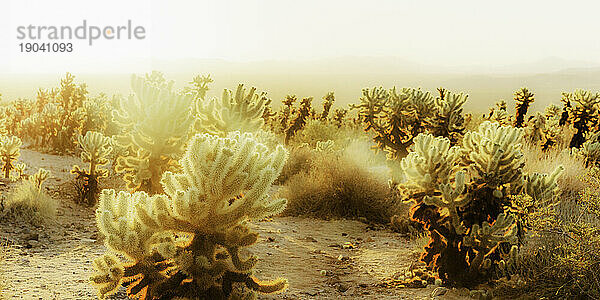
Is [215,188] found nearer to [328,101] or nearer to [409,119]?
[409,119]

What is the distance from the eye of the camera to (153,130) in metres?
7.00

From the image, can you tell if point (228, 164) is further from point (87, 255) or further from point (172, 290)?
point (87, 255)

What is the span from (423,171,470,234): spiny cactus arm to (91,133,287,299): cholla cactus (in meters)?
2.33

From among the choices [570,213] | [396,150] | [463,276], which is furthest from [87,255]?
[396,150]

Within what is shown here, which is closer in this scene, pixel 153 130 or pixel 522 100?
pixel 153 130

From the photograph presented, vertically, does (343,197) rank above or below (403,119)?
below

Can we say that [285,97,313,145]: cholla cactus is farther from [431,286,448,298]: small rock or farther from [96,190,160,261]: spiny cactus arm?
[96,190,160,261]: spiny cactus arm

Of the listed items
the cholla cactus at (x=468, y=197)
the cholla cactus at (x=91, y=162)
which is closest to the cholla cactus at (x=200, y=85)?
the cholla cactus at (x=91, y=162)

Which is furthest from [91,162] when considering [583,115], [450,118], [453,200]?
[583,115]

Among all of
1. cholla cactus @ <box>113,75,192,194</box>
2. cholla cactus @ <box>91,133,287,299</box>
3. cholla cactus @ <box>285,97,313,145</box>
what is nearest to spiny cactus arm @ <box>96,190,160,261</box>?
cholla cactus @ <box>91,133,287,299</box>

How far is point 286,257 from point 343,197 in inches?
109

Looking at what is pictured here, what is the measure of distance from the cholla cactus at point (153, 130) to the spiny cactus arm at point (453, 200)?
3.36 meters

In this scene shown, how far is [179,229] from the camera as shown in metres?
3.80

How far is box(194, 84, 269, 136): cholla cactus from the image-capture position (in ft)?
26.5
